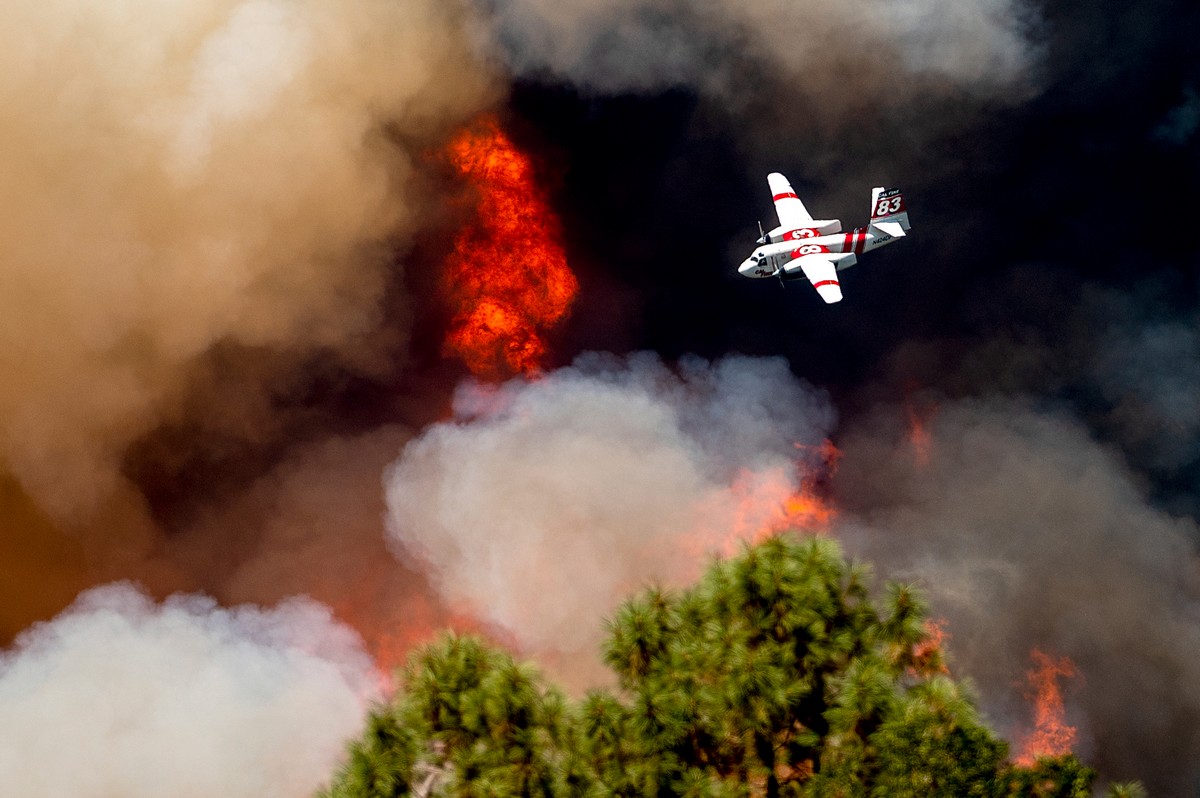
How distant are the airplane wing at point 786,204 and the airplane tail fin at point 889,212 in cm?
507

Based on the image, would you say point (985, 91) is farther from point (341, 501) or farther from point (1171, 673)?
point (341, 501)

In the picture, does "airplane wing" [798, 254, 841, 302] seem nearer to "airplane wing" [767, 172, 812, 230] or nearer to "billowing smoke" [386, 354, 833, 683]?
"airplane wing" [767, 172, 812, 230]

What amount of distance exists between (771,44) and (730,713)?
203 ft

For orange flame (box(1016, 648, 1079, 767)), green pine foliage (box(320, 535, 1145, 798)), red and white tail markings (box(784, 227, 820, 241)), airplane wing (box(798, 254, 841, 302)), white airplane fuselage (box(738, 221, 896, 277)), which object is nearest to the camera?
green pine foliage (box(320, 535, 1145, 798))

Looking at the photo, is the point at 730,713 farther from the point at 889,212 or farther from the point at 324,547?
the point at 889,212

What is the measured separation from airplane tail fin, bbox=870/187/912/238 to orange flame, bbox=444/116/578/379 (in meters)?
23.3

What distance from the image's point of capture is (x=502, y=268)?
7219 centimetres

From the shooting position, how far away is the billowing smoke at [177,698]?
189 feet

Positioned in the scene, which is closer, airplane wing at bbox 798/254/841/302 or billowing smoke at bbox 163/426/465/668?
billowing smoke at bbox 163/426/465/668

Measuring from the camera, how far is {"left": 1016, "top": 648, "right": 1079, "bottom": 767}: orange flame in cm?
5284

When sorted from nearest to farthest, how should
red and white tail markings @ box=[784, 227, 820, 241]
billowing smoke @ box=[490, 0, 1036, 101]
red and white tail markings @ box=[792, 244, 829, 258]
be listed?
red and white tail markings @ box=[792, 244, 829, 258] < red and white tail markings @ box=[784, 227, 820, 241] < billowing smoke @ box=[490, 0, 1036, 101]

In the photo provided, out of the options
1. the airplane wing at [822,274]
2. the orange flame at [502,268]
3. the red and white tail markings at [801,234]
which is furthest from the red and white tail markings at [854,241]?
the orange flame at [502,268]

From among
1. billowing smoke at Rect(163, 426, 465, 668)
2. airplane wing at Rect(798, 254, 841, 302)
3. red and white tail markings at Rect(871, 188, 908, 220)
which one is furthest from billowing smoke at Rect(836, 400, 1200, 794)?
billowing smoke at Rect(163, 426, 465, 668)

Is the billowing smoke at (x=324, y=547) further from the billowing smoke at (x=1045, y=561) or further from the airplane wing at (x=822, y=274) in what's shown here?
the airplane wing at (x=822, y=274)
